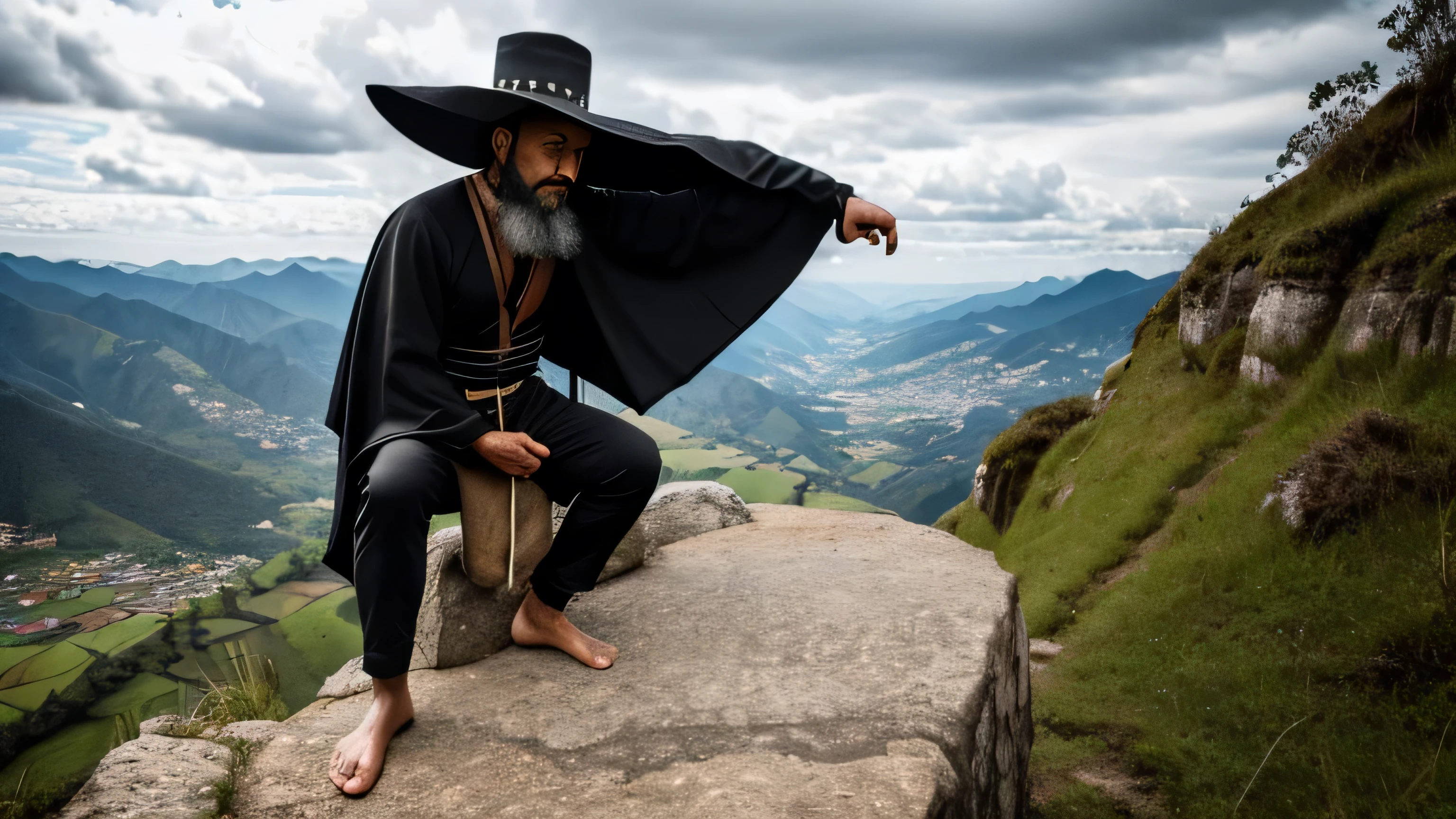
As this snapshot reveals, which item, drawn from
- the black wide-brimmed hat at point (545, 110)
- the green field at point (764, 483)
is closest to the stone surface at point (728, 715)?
the black wide-brimmed hat at point (545, 110)

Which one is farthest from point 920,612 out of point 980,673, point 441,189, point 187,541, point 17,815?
point 187,541

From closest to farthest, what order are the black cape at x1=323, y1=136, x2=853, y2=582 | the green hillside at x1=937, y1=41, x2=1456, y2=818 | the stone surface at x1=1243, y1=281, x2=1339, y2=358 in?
the black cape at x1=323, y1=136, x2=853, y2=582 < the green hillside at x1=937, y1=41, x2=1456, y2=818 < the stone surface at x1=1243, y1=281, x2=1339, y2=358

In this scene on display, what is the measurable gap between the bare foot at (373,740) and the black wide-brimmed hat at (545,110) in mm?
2210

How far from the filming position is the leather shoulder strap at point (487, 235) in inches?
138

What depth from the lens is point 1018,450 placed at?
11.0 meters

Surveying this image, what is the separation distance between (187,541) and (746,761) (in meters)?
56.6

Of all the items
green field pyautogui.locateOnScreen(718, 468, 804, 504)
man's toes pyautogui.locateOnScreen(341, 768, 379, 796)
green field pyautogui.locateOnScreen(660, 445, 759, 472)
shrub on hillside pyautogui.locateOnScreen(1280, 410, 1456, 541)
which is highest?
shrub on hillside pyautogui.locateOnScreen(1280, 410, 1456, 541)

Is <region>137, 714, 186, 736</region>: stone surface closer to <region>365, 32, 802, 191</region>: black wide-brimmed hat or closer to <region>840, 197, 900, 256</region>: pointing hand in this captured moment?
<region>365, 32, 802, 191</region>: black wide-brimmed hat

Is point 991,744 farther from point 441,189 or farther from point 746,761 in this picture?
point 441,189

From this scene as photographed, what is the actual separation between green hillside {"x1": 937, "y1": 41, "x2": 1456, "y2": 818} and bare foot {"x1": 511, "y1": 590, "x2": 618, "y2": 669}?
3065 millimetres

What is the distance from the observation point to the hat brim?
3.38 metres

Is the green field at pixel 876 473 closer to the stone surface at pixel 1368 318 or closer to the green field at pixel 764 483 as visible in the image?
the green field at pixel 764 483

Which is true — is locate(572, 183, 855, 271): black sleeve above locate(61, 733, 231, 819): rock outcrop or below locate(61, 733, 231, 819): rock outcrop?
above

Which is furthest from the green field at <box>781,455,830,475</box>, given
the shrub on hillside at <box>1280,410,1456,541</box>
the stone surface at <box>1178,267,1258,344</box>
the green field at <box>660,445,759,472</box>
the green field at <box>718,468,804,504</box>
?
the shrub on hillside at <box>1280,410,1456,541</box>
